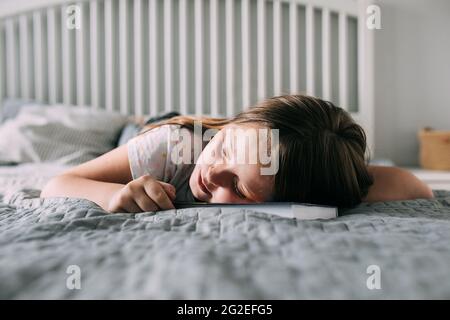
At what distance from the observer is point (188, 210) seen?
2.15 feet

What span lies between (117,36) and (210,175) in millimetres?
1406

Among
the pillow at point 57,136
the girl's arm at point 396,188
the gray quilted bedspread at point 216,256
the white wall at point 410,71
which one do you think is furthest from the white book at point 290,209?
the white wall at point 410,71

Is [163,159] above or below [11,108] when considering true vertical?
below

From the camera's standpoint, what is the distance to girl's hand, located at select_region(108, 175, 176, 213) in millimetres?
677

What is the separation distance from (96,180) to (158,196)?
0.94ft

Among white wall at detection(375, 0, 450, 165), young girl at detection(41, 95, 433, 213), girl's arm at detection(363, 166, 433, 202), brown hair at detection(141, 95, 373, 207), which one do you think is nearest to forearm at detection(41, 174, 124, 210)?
young girl at detection(41, 95, 433, 213)

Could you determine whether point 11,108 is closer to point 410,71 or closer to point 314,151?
point 314,151

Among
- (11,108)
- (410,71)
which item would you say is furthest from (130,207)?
(410,71)

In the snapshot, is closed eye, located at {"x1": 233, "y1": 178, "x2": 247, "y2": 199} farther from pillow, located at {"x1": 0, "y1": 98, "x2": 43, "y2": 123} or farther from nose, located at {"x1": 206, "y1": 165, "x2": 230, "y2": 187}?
pillow, located at {"x1": 0, "y1": 98, "x2": 43, "y2": 123}

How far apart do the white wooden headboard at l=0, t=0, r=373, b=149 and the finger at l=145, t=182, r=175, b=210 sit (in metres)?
1.21

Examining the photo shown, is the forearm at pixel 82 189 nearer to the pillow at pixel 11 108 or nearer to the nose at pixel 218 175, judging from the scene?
the nose at pixel 218 175

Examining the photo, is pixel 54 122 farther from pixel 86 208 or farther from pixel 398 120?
pixel 398 120
